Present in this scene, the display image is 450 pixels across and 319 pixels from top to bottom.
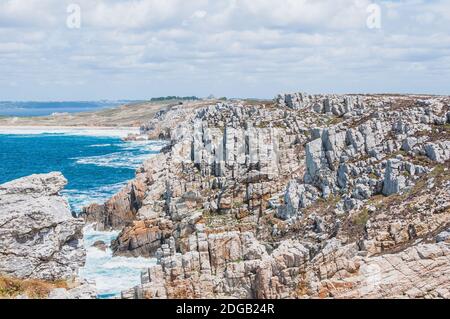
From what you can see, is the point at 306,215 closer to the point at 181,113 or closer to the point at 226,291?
the point at 226,291

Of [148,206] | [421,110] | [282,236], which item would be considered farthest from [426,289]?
[148,206]

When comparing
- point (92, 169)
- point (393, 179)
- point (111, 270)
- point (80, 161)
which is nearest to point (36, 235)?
point (111, 270)

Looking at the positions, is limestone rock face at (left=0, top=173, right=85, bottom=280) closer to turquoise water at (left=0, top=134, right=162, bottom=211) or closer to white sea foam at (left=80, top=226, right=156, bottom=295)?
white sea foam at (left=80, top=226, right=156, bottom=295)

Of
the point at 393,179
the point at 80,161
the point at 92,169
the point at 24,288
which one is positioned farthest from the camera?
the point at 80,161

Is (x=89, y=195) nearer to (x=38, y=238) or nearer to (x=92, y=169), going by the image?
(x=92, y=169)

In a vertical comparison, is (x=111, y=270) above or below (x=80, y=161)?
below

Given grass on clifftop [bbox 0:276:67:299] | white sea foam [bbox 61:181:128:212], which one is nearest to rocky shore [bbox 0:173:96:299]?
grass on clifftop [bbox 0:276:67:299]
